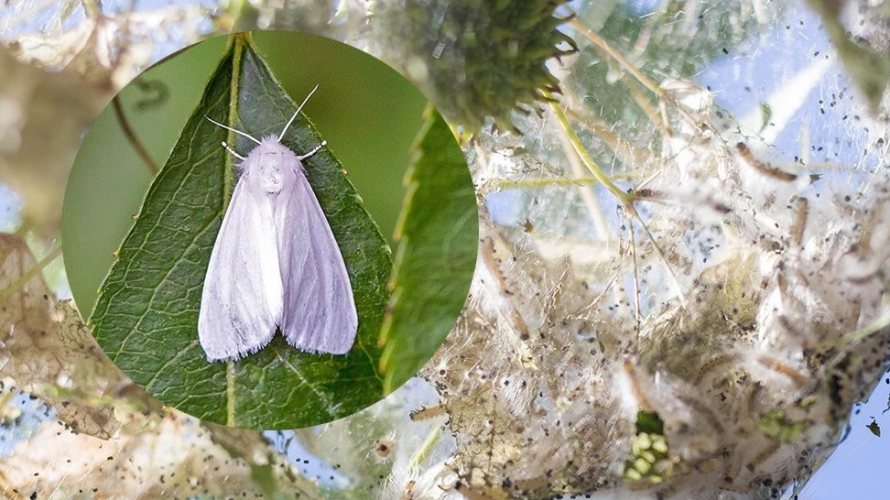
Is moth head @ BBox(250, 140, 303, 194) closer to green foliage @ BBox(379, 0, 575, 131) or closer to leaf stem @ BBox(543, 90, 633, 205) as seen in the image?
green foliage @ BBox(379, 0, 575, 131)

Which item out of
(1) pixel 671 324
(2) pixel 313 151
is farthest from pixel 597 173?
(2) pixel 313 151

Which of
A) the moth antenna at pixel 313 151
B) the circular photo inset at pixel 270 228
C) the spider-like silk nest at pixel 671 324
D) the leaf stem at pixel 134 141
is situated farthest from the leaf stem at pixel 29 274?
the spider-like silk nest at pixel 671 324

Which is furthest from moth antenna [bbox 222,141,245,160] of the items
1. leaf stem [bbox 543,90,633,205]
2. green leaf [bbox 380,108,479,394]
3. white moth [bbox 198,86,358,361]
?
leaf stem [bbox 543,90,633,205]

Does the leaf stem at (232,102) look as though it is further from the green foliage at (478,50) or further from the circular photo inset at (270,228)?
the green foliage at (478,50)

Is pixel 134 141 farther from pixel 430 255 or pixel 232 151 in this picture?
pixel 430 255

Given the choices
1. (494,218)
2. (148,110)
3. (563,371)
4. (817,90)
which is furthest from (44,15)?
(817,90)
